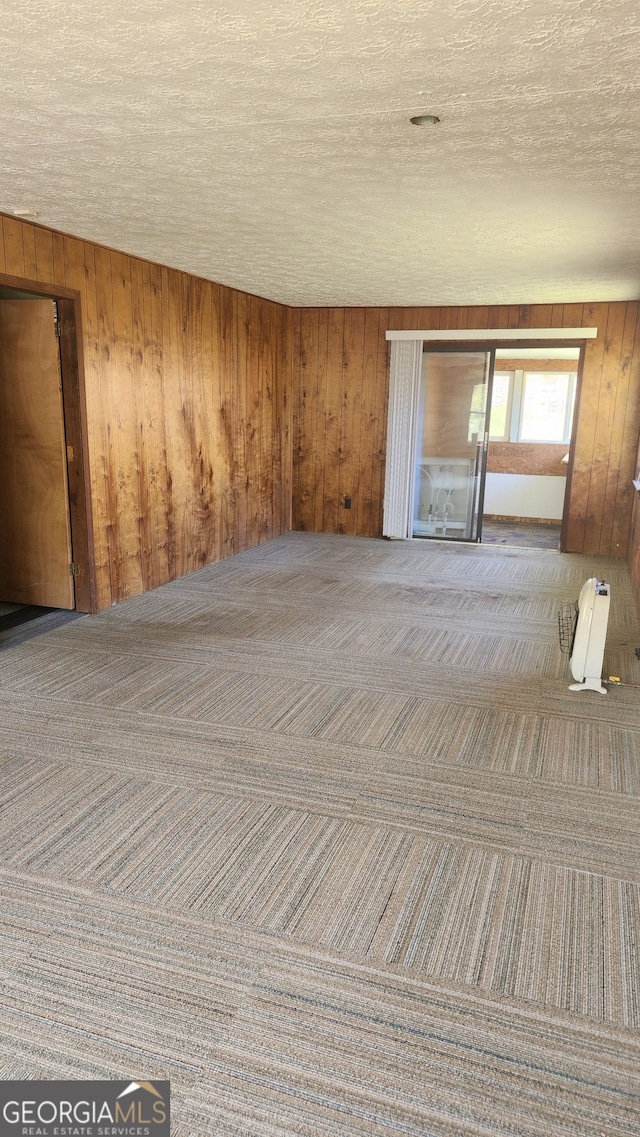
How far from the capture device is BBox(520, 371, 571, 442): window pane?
9641mm

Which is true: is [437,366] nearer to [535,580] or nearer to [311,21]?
[535,580]

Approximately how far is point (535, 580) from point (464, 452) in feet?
6.88

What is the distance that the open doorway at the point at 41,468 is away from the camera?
4.61m

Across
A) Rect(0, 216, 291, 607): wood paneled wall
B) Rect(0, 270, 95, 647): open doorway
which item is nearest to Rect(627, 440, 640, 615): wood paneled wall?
Rect(0, 216, 291, 607): wood paneled wall

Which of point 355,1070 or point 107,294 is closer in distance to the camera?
point 355,1070

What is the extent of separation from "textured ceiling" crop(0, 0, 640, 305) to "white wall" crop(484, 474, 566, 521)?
14.7 ft

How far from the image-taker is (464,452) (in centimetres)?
773

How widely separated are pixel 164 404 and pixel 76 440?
41.2 inches

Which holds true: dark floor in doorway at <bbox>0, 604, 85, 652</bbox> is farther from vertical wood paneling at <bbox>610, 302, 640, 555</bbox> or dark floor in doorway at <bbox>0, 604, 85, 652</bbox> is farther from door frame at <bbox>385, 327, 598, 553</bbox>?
vertical wood paneling at <bbox>610, 302, 640, 555</bbox>

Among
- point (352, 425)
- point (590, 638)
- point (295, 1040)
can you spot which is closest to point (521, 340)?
point (352, 425)

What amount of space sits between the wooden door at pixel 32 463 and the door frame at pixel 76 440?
0.13 feet

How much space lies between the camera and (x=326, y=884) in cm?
223

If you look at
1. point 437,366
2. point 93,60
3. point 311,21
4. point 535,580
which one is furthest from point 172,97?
point 437,366

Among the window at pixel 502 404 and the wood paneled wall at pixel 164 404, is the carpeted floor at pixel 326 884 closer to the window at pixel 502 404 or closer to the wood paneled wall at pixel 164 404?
the wood paneled wall at pixel 164 404
